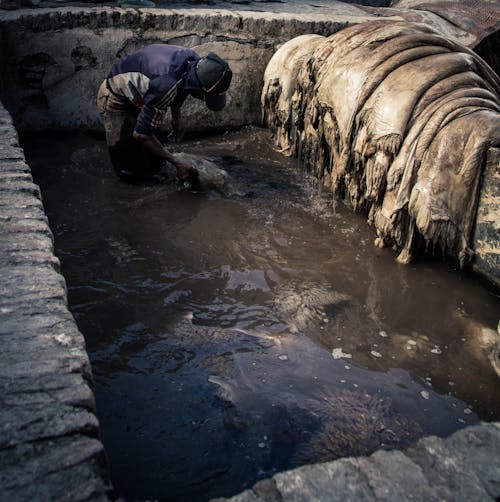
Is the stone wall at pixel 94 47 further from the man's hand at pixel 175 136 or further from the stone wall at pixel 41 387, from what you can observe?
the stone wall at pixel 41 387

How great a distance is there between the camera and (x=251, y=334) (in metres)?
2.88

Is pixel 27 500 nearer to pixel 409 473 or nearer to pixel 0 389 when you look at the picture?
pixel 0 389

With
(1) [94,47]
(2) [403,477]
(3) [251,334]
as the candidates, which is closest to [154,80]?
(1) [94,47]

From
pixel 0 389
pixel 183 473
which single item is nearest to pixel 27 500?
pixel 0 389

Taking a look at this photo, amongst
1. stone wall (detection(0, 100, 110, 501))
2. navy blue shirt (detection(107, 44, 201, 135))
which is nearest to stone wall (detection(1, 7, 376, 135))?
navy blue shirt (detection(107, 44, 201, 135))

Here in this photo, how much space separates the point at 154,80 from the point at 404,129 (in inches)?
75.6

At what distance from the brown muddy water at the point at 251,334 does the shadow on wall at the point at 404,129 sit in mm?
299

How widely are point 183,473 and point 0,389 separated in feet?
2.65

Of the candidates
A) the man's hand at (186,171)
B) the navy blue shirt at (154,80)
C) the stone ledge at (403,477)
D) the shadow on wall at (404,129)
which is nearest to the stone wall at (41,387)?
the stone ledge at (403,477)

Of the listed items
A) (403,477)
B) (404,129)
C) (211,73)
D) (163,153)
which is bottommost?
(163,153)

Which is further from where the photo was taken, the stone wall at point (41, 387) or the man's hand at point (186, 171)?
the man's hand at point (186, 171)

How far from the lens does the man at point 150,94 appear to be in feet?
13.5

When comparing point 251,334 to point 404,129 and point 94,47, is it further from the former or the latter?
point 94,47

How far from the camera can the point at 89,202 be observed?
438 cm
